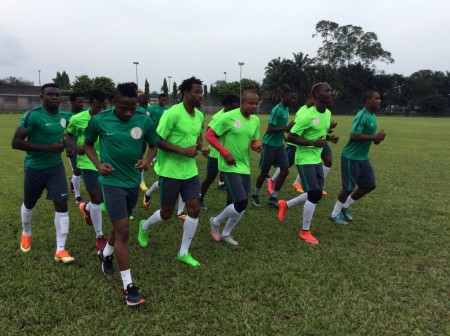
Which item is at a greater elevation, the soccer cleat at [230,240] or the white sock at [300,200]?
the white sock at [300,200]

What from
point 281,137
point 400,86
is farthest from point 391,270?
point 400,86

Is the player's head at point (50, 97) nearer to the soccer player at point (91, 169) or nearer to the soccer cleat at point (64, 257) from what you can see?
the soccer player at point (91, 169)

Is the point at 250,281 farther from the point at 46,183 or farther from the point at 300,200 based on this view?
the point at 46,183

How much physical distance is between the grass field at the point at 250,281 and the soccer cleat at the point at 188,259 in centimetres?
10

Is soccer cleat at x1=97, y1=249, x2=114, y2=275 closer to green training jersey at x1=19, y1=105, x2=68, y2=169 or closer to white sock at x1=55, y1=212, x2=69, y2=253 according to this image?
white sock at x1=55, y1=212, x2=69, y2=253

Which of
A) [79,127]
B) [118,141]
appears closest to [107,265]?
[118,141]

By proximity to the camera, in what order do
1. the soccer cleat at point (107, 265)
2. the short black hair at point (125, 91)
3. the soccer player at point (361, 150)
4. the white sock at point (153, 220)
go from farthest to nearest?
the soccer player at point (361, 150) < the white sock at point (153, 220) < the soccer cleat at point (107, 265) < the short black hair at point (125, 91)

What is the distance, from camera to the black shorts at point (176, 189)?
4306 millimetres

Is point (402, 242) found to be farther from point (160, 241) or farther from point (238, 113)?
point (160, 241)

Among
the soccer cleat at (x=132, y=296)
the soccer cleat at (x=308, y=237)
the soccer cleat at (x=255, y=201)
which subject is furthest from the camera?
the soccer cleat at (x=255, y=201)

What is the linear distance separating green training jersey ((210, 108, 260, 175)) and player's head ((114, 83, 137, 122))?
1.51m

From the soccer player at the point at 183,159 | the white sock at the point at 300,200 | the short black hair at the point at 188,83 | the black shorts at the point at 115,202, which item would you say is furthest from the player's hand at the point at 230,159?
the white sock at the point at 300,200

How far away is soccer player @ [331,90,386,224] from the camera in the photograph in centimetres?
566

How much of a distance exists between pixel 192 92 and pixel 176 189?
46.8 inches
